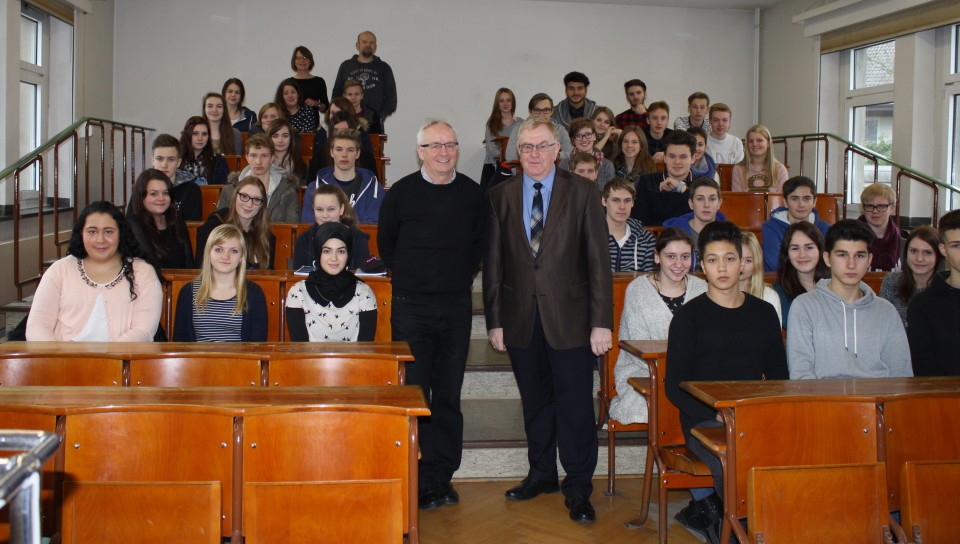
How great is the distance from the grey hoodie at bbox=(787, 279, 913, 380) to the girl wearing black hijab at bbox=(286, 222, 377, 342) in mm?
1685

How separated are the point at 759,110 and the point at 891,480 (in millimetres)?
8689

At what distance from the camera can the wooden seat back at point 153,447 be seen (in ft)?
6.82

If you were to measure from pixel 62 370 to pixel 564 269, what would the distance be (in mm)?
1730

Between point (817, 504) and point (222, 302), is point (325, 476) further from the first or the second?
point (222, 302)

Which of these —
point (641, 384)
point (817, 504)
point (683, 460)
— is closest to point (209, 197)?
point (641, 384)

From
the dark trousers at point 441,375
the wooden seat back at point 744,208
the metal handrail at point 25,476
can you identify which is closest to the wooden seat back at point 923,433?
the dark trousers at point 441,375

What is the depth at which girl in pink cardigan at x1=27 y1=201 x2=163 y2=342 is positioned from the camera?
11.0 ft

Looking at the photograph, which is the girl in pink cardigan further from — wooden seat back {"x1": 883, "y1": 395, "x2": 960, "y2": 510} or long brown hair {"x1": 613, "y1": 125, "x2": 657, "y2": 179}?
long brown hair {"x1": 613, "y1": 125, "x2": 657, "y2": 179}

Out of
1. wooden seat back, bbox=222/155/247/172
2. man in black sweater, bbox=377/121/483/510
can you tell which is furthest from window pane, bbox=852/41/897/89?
man in black sweater, bbox=377/121/483/510

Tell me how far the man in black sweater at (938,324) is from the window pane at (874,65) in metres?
5.80

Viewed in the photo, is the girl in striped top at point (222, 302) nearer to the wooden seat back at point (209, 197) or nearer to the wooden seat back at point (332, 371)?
the wooden seat back at point (332, 371)

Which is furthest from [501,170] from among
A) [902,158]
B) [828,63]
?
[828,63]

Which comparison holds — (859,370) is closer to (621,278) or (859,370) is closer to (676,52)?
(621,278)

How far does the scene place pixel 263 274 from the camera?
3.98 metres
